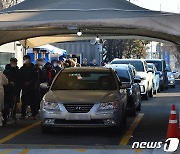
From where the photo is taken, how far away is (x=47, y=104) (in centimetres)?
1273

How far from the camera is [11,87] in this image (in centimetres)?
1488

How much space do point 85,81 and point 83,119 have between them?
1.85 m

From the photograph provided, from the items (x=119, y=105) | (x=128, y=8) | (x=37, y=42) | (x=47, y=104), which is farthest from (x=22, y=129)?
(x=37, y=42)

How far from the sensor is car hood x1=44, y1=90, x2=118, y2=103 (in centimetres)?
1255

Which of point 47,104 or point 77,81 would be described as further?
point 77,81

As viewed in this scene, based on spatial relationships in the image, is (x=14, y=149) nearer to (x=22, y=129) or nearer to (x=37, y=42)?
(x=22, y=129)

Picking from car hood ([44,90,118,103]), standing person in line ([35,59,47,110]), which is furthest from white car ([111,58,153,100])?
car hood ([44,90,118,103])

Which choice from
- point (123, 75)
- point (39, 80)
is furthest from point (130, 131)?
point (123, 75)

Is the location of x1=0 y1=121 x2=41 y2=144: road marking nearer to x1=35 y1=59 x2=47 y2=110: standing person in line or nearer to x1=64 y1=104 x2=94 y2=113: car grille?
x1=35 y1=59 x2=47 y2=110: standing person in line

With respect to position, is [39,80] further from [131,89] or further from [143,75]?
[143,75]

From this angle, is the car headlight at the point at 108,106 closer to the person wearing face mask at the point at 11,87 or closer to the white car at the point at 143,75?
the person wearing face mask at the point at 11,87

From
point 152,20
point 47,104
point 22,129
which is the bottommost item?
point 22,129

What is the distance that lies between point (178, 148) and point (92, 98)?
305 cm

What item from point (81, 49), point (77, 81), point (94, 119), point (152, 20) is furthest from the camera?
point (81, 49)
